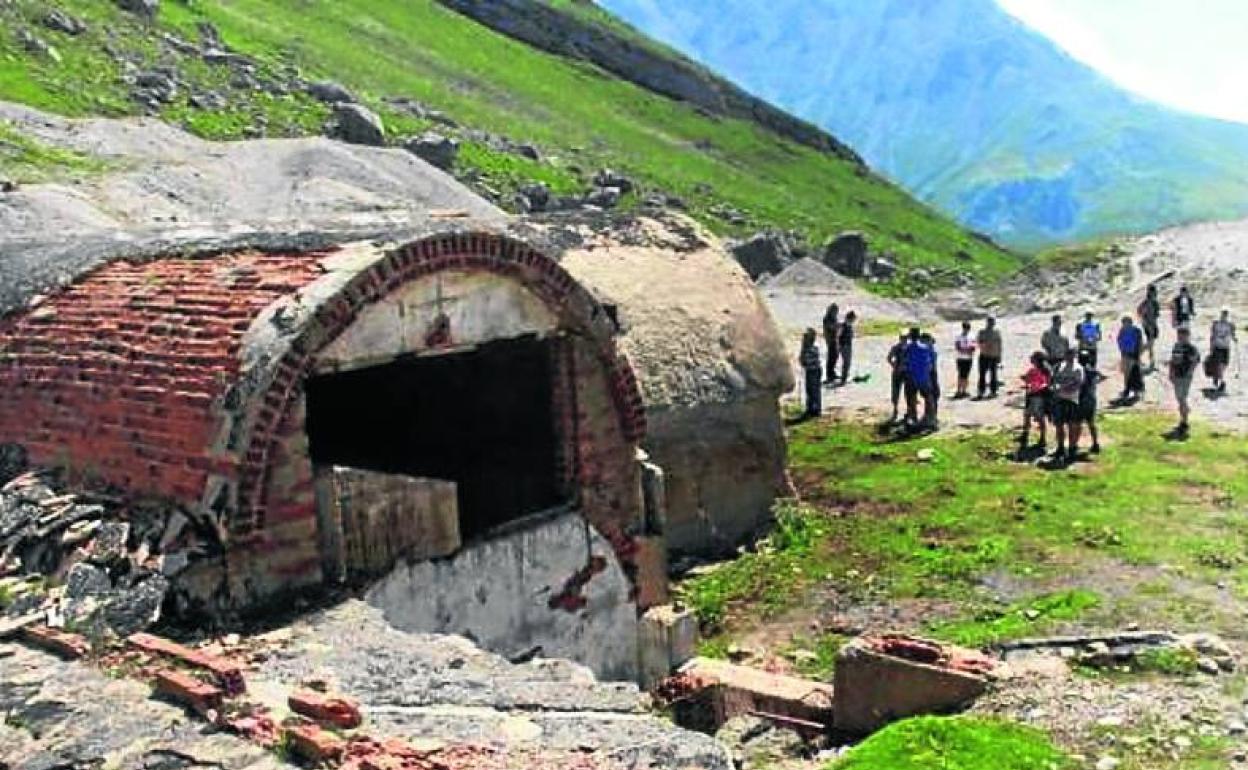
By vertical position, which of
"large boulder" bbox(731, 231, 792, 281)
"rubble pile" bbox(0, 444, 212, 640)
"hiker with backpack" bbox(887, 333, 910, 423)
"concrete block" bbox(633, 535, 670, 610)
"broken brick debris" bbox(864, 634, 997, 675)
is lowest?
"broken brick debris" bbox(864, 634, 997, 675)

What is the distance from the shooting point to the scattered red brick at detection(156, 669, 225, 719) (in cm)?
805

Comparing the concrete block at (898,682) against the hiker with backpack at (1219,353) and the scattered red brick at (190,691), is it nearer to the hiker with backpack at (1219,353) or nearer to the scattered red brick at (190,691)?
the scattered red brick at (190,691)

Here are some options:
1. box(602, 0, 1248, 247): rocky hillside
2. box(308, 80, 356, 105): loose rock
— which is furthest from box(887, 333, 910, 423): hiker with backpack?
box(602, 0, 1248, 247): rocky hillside

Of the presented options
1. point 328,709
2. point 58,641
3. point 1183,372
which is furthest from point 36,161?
point 328,709

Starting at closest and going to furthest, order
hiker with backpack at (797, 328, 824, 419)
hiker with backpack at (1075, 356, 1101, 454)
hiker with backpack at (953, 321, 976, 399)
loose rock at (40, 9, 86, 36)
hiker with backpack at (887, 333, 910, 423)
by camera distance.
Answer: hiker with backpack at (1075, 356, 1101, 454) → hiker with backpack at (887, 333, 910, 423) → hiker with backpack at (797, 328, 824, 419) → hiker with backpack at (953, 321, 976, 399) → loose rock at (40, 9, 86, 36)

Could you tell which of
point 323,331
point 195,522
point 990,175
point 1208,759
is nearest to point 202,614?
point 195,522

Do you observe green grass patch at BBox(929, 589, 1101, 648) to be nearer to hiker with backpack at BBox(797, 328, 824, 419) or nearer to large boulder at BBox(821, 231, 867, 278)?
hiker with backpack at BBox(797, 328, 824, 419)

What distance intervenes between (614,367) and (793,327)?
2952 cm

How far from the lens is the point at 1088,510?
788 inches

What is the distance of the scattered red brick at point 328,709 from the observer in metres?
7.95

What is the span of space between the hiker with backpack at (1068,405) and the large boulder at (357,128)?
4302 cm

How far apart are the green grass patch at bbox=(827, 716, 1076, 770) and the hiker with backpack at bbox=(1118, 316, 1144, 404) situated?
54.0 feet

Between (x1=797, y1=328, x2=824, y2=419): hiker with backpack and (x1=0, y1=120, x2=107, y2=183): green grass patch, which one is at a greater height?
(x1=0, y1=120, x2=107, y2=183): green grass patch

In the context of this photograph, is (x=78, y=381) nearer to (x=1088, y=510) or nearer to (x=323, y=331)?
(x=323, y=331)
